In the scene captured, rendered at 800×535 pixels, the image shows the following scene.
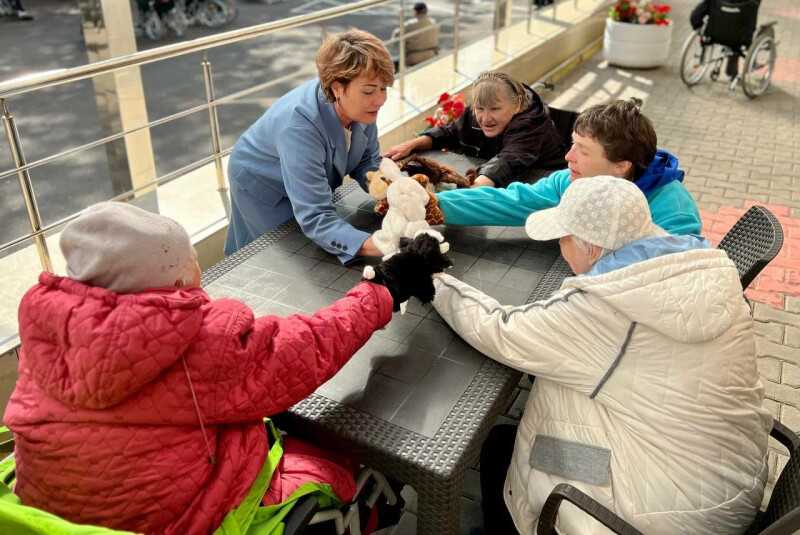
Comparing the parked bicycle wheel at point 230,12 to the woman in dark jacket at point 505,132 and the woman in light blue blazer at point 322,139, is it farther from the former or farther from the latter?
the woman in light blue blazer at point 322,139

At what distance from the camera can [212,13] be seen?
1355cm

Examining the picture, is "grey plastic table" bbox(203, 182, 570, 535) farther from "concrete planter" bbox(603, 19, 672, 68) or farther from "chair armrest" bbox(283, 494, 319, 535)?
"concrete planter" bbox(603, 19, 672, 68)

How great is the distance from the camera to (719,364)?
1438 millimetres

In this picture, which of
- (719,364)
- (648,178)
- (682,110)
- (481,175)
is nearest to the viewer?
(719,364)

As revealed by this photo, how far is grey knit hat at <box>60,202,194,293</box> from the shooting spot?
3.74 ft

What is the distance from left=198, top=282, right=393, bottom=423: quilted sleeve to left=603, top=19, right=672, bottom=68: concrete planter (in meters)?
7.68

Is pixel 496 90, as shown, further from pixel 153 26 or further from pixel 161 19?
pixel 161 19

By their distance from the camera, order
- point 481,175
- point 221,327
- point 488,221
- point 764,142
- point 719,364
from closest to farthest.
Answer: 1. point 221,327
2. point 719,364
3. point 488,221
4. point 481,175
5. point 764,142

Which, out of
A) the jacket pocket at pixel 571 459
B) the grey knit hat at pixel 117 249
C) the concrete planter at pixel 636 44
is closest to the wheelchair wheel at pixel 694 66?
the concrete planter at pixel 636 44

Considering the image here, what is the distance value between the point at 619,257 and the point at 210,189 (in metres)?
3.01

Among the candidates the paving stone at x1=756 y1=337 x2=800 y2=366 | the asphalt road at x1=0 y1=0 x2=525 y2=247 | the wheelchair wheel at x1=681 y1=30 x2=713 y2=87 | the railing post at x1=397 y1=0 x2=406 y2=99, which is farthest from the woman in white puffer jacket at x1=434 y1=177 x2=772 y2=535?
the wheelchair wheel at x1=681 y1=30 x2=713 y2=87

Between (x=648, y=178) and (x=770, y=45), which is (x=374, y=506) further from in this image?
(x=770, y=45)

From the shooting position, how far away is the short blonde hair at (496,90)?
9.57 feet

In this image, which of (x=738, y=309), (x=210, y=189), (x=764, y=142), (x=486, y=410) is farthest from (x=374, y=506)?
(x=764, y=142)
